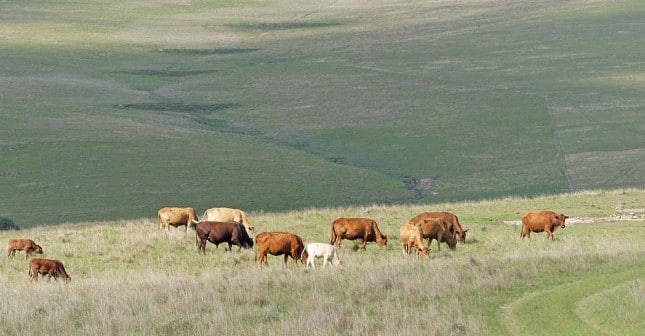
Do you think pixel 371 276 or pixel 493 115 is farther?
pixel 493 115

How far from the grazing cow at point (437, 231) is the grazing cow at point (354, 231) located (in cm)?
111

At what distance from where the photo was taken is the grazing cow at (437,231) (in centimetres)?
3128

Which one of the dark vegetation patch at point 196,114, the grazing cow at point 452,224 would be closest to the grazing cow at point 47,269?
the grazing cow at point 452,224

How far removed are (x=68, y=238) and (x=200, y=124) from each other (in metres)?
53.3

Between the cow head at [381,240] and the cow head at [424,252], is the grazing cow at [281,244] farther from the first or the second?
the cow head at [381,240]

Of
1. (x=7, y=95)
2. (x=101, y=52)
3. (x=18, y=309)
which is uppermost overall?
(x=101, y=52)

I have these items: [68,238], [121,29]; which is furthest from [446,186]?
[121,29]

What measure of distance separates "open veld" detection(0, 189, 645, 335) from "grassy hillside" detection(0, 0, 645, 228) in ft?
88.6

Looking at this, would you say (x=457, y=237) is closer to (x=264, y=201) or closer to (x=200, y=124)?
(x=264, y=201)

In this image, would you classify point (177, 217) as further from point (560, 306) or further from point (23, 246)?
point (560, 306)

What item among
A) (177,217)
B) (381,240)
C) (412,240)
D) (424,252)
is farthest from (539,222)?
(177,217)

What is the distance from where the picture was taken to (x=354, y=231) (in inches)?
1251

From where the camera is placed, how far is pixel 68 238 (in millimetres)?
36438

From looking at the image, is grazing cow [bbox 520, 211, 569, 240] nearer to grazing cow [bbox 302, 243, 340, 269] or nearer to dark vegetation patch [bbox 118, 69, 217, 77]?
grazing cow [bbox 302, 243, 340, 269]
